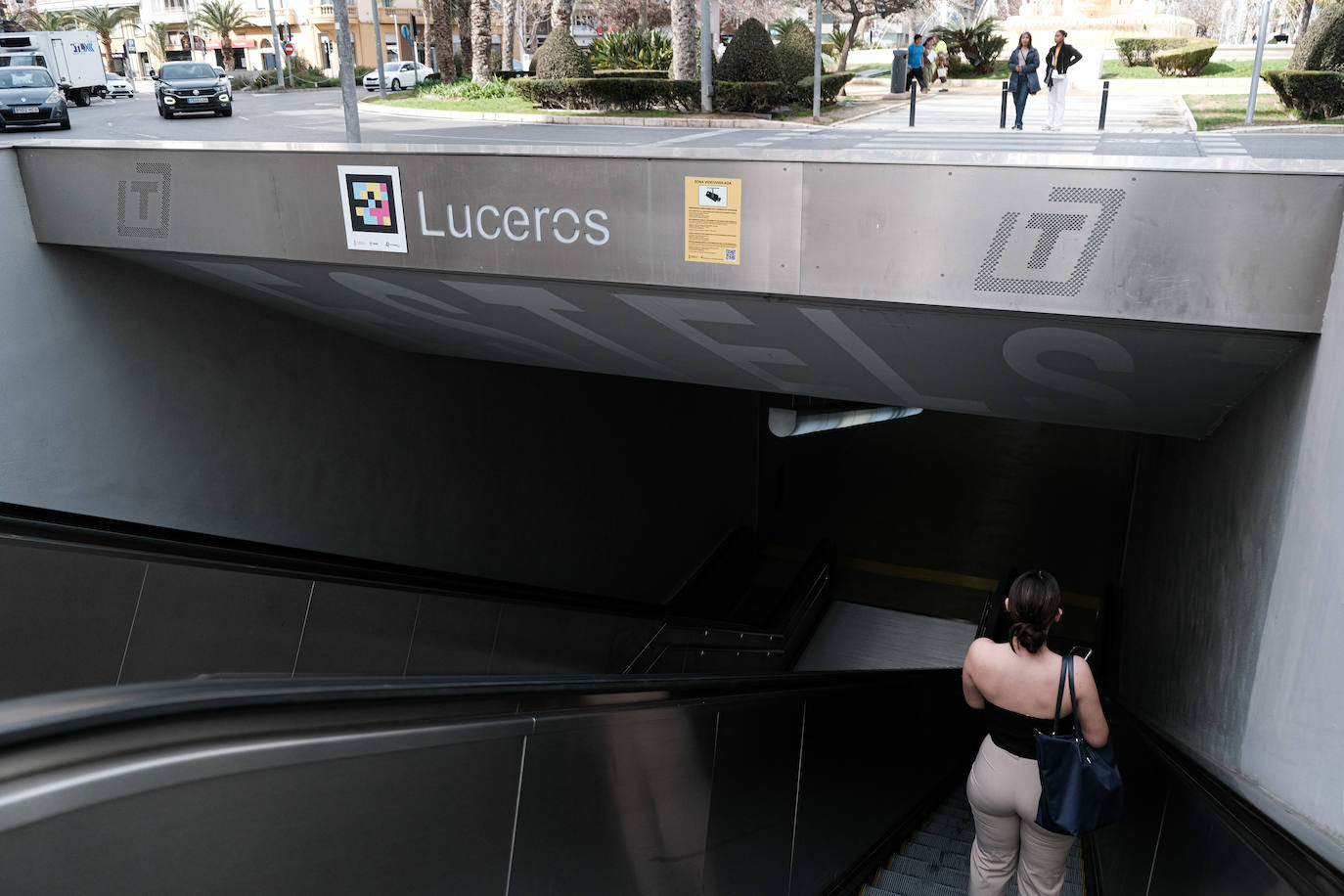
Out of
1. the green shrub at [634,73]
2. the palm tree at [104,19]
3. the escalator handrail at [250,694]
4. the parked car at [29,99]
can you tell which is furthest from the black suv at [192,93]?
the palm tree at [104,19]

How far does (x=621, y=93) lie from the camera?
2089 centimetres

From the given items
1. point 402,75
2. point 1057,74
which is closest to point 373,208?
point 1057,74

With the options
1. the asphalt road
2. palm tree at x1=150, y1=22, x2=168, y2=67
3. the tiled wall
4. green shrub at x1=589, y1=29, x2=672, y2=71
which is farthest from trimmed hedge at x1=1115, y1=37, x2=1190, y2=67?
palm tree at x1=150, y1=22, x2=168, y2=67

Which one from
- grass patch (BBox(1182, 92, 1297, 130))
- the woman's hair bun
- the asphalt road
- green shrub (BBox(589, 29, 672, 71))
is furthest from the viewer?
green shrub (BBox(589, 29, 672, 71))

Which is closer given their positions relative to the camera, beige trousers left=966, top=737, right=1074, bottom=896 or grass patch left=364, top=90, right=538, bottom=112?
beige trousers left=966, top=737, right=1074, bottom=896

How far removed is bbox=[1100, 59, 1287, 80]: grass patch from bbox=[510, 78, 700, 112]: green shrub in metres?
8.26

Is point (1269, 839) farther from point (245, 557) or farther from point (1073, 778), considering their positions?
point (245, 557)

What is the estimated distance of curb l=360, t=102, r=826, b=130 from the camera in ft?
58.0

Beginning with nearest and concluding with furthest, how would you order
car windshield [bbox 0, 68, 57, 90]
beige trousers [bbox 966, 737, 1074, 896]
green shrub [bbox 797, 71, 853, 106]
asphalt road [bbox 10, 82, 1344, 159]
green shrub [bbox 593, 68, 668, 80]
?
beige trousers [bbox 966, 737, 1074, 896] < asphalt road [bbox 10, 82, 1344, 159] < car windshield [bbox 0, 68, 57, 90] < green shrub [bbox 797, 71, 853, 106] < green shrub [bbox 593, 68, 668, 80]

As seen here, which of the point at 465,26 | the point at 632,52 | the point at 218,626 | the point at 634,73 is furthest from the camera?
the point at 465,26

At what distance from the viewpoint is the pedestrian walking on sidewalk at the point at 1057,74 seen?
1184cm

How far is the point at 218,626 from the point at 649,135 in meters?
10.9

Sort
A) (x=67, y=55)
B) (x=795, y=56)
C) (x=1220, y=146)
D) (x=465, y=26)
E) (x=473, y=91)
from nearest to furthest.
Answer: (x=1220, y=146)
(x=795, y=56)
(x=473, y=91)
(x=67, y=55)
(x=465, y=26)

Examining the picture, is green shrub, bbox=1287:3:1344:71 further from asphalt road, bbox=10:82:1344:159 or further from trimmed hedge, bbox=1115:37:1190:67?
trimmed hedge, bbox=1115:37:1190:67
